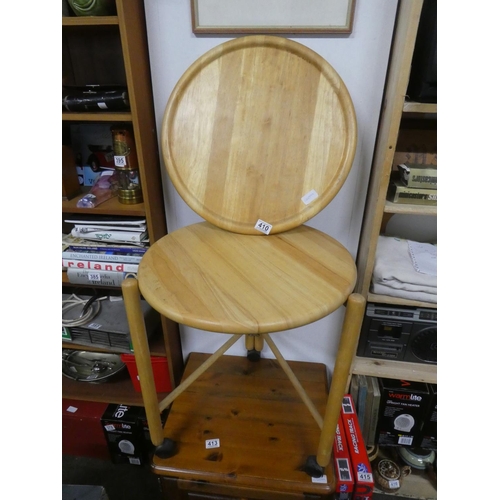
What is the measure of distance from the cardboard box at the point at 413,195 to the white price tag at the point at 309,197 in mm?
203

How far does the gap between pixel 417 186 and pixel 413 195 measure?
0.07 feet

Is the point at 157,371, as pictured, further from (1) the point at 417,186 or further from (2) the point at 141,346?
(1) the point at 417,186

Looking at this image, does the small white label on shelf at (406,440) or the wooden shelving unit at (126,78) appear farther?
the small white label on shelf at (406,440)

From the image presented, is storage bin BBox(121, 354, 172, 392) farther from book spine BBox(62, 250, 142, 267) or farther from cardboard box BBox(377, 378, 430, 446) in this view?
cardboard box BBox(377, 378, 430, 446)

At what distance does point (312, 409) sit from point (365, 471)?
0.30m

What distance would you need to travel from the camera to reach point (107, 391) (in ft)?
4.00

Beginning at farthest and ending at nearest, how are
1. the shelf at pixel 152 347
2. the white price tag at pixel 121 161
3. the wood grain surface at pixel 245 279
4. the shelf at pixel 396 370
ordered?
the shelf at pixel 152 347 → the shelf at pixel 396 370 → the white price tag at pixel 121 161 → the wood grain surface at pixel 245 279

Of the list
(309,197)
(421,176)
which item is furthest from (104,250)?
(421,176)

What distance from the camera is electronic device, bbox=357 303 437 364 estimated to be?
95cm

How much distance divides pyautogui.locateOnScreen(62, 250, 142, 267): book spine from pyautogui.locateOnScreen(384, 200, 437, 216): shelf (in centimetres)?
70

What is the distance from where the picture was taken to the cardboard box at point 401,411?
1.04 metres

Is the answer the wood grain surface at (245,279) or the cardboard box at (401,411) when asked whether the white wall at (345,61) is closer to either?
the wood grain surface at (245,279)

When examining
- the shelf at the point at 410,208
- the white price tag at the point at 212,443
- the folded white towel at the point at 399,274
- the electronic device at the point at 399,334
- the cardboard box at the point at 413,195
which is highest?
the cardboard box at the point at 413,195

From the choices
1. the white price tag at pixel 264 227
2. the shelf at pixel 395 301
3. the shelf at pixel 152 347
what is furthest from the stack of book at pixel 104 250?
the shelf at pixel 395 301
